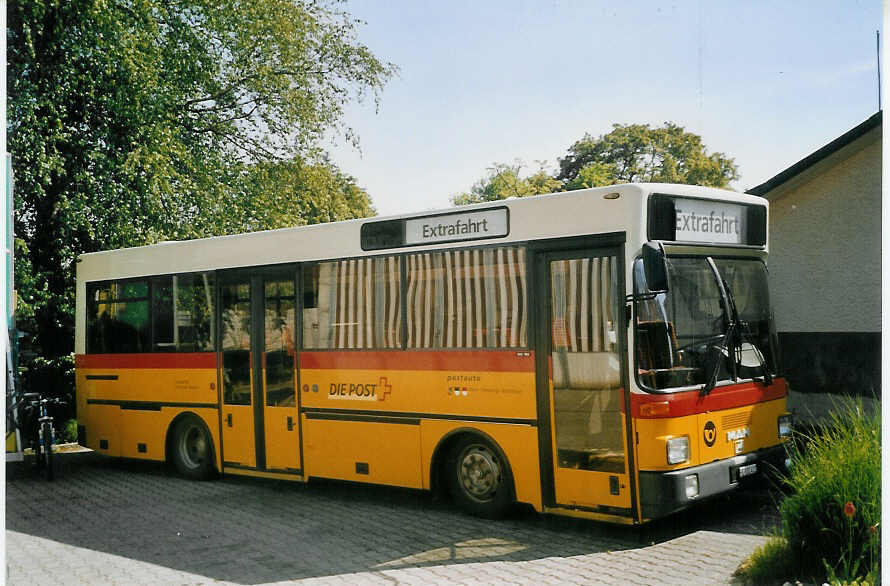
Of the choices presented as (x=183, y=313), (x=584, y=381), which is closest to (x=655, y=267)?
(x=584, y=381)

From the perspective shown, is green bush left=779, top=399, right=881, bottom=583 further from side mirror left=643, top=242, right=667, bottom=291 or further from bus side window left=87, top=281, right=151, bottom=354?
bus side window left=87, top=281, right=151, bottom=354

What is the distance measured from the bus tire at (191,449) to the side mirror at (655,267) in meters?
6.45

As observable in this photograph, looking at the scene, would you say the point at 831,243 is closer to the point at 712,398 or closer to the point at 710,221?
the point at 710,221

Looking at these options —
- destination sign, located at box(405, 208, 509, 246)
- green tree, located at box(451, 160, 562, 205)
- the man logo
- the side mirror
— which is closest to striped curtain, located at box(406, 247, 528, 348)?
destination sign, located at box(405, 208, 509, 246)

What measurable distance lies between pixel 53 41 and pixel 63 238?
3.17 metres

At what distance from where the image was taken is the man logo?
7784 millimetres

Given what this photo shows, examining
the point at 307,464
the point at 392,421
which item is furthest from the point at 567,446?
the point at 307,464

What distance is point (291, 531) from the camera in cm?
872

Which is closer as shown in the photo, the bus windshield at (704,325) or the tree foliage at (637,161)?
the bus windshield at (704,325)

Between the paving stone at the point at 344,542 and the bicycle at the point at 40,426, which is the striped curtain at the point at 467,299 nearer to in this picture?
the paving stone at the point at 344,542

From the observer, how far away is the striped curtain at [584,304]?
25.7 ft

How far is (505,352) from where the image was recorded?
852 centimetres

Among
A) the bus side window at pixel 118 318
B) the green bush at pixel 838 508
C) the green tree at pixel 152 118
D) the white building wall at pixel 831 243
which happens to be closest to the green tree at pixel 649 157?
the green tree at pixel 152 118

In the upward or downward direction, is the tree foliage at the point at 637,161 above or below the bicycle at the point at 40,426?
above
